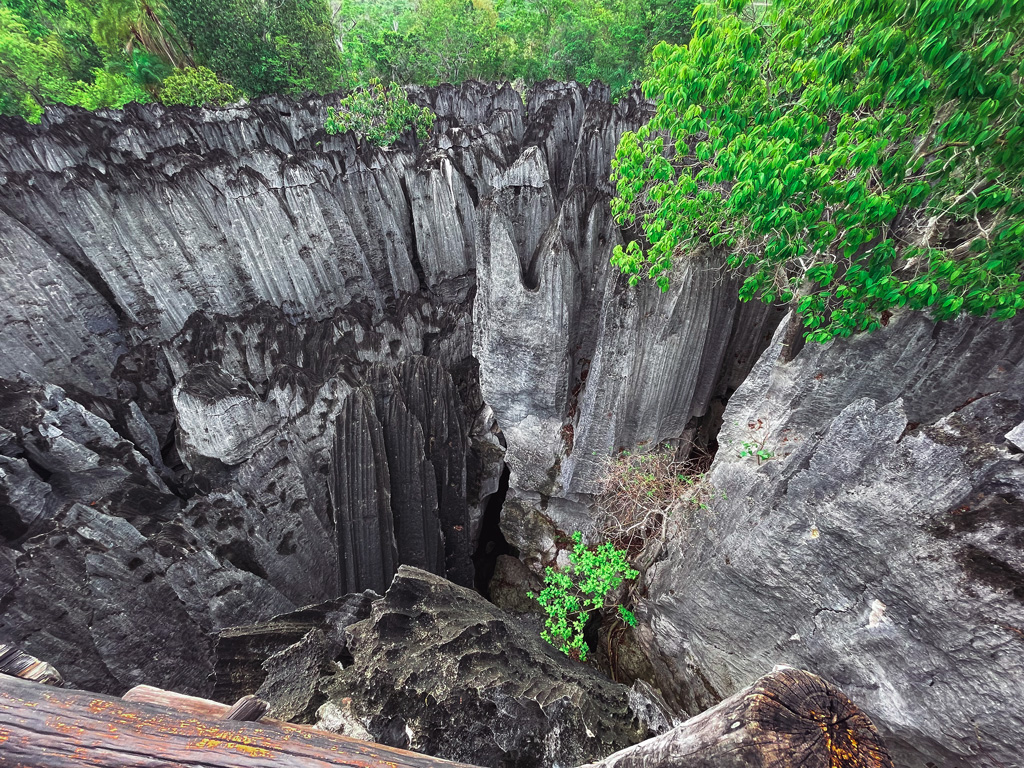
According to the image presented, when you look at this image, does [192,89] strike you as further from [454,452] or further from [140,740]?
[140,740]

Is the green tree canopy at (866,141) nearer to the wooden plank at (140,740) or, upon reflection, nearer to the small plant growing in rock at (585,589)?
the small plant growing in rock at (585,589)

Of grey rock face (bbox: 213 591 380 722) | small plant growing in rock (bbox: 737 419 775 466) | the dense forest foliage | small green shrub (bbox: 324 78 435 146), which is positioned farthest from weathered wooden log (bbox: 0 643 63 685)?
the dense forest foliage

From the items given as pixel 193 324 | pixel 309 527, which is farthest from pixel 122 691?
pixel 193 324

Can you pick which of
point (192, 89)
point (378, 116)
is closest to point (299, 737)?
point (378, 116)

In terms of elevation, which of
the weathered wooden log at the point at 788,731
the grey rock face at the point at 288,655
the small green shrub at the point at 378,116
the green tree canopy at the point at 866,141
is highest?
the small green shrub at the point at 378,116

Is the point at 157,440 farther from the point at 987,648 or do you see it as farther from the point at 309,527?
the point at 987,648

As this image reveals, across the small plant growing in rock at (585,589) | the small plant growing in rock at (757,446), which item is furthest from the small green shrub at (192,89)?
the small plant growing in rock at (757,446)
